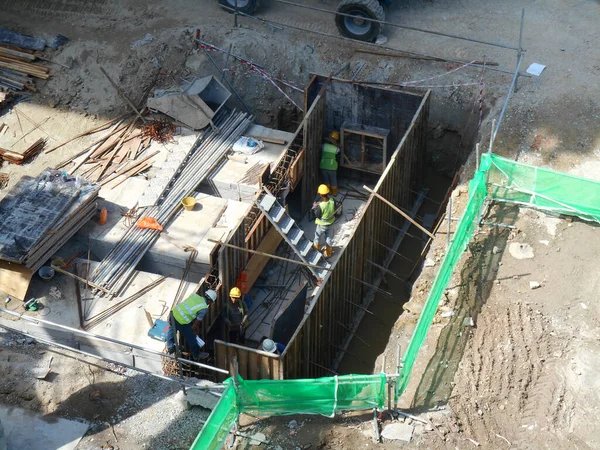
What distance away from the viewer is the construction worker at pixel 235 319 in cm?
1756

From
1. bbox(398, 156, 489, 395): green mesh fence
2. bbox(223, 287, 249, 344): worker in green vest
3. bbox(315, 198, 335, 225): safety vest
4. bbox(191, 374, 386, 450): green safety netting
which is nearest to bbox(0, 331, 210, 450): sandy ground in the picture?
bbox(191, 374, 386, 450): green safety netting

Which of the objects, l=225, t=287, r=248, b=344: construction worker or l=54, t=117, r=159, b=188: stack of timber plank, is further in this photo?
l=54, t=117, r=159, b=188: stack of timber plank

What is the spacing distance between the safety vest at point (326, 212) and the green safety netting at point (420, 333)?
3133mm

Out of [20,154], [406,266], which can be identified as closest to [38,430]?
[20,154]

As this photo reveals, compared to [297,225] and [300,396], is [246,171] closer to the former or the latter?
[297,225]

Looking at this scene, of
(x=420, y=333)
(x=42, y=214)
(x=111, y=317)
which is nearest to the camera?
(x=420, y=333)

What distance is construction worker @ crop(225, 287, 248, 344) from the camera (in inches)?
691

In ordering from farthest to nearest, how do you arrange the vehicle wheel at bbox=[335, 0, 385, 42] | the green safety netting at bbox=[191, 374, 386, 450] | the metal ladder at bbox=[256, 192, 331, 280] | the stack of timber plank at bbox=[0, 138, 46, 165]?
1. the vehicle wheel at bbox=[335, 0, 385, 42]
2. the stack of timber plank at bbox=[0, 138, 46, 165]
3. the metal ladder at bbox=[256, 192, 331, 280]
4. the green safety netting at bbox=[191, 374, 386, 450]

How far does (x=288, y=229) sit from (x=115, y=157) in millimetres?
5351

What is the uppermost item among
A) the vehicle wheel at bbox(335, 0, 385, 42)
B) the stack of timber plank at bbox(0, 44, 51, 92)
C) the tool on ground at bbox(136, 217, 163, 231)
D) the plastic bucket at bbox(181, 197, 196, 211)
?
the vehicle wheel at bbox(335, 0, 385, 42)

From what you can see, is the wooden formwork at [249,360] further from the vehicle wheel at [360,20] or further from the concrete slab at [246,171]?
the vehicle wheel at [360,20]

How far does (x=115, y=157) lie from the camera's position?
21.1 metres

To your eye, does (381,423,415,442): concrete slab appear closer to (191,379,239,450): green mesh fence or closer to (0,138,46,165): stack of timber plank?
(191,379,239,450): green mesh fence

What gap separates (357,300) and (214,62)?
7.73 m
